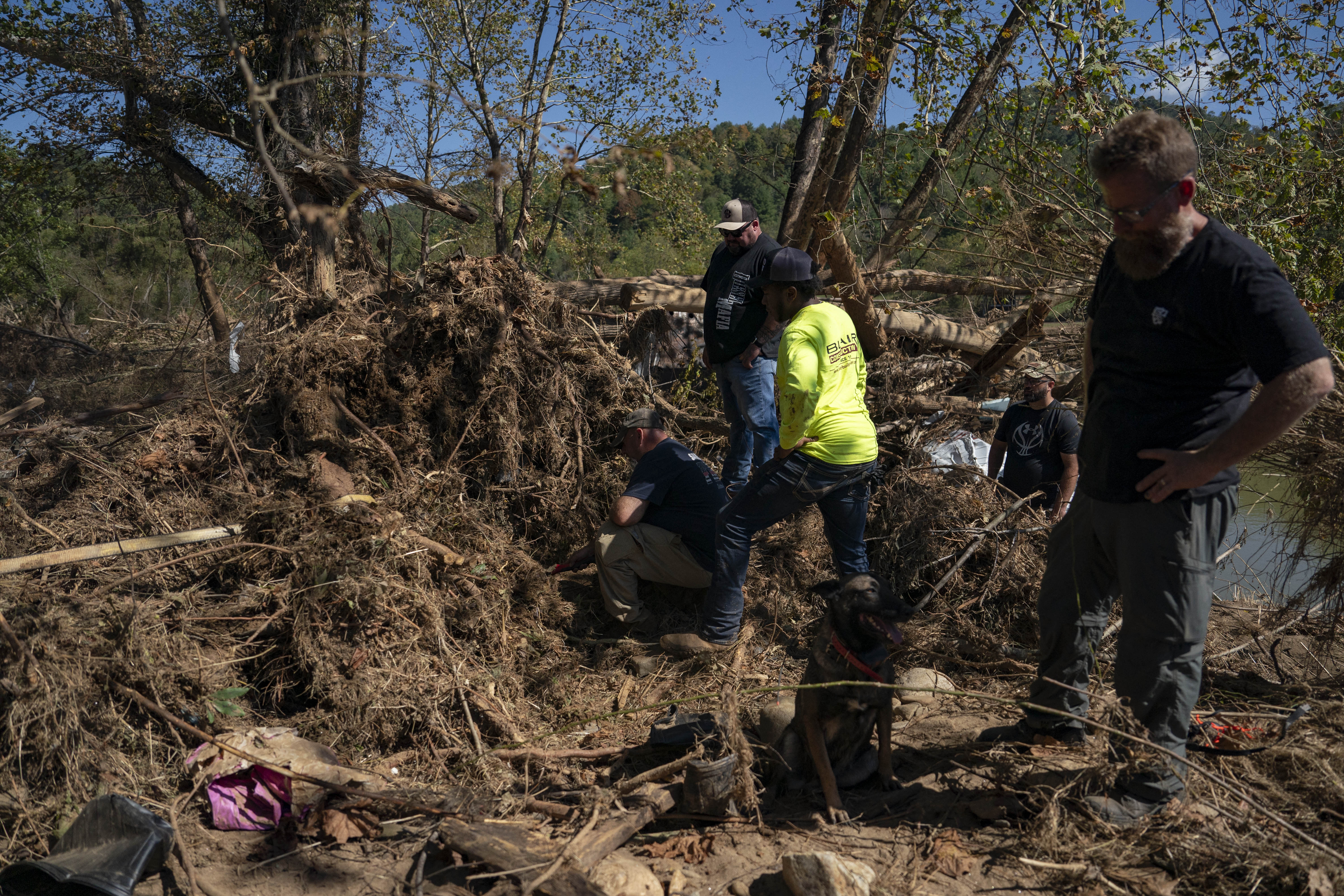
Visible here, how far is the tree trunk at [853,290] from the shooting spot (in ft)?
19.9

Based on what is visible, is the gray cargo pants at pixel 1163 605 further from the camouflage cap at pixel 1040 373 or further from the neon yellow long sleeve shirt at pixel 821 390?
the camouflage cap at pixel 1040 373

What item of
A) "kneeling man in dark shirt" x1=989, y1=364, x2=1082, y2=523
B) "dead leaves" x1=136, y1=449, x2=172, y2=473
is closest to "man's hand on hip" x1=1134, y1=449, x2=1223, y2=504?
"kneeling man in dark shirt" x1=989, y1=364, x2=1082, y2=523

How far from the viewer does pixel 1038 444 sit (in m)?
5.67

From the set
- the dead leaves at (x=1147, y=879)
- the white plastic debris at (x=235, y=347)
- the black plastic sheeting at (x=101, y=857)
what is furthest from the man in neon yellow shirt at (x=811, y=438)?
the white plastic debris at (x=235, y=347)

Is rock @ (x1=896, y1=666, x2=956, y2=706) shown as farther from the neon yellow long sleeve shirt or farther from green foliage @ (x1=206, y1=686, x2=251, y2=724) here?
green foliage @ (x1=206, y1=686, x2=251, y2=724)

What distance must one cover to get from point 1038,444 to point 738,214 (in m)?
2.60

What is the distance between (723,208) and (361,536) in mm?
3129

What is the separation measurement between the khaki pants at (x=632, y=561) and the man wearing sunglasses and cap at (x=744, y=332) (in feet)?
2.27

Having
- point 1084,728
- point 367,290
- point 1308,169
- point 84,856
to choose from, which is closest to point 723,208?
point 367,290

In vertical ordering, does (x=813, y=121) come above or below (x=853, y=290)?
above

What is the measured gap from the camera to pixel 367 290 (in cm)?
632

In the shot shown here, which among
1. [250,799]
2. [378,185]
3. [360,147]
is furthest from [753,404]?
[360,147]

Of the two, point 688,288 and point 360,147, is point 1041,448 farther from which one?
point 360,147

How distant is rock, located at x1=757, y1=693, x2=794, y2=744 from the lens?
3.72m
